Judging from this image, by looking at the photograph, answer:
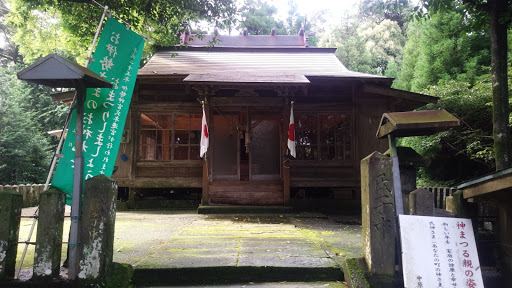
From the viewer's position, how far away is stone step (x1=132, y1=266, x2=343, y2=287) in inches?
126

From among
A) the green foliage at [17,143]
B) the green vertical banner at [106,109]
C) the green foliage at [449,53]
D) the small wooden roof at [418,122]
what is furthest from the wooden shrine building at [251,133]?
the green foliage at [17,143]

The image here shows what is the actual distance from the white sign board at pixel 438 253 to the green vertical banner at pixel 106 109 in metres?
3.19

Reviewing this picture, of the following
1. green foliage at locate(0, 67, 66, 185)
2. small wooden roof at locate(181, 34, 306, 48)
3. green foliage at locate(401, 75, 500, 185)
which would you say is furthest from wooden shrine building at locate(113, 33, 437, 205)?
green foliage at locate(0, 67, 66, 185)

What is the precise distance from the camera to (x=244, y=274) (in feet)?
10.6

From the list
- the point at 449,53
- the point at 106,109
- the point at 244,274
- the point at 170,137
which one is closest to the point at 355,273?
the point at 244,274

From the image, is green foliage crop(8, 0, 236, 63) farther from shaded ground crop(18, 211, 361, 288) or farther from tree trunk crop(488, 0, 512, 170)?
tree trunk crop(488, 0, 512, 170)

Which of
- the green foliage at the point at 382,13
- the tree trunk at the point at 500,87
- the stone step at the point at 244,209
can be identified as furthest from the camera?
the green foliage at the point at 382,13

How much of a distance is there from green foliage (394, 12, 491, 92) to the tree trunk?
752cm

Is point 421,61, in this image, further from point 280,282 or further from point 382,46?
point 280,282

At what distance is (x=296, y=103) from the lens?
903 cm

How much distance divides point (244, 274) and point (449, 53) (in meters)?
14.9

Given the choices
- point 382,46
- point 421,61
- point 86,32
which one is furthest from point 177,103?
point 382,46

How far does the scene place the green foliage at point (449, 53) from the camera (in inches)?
506

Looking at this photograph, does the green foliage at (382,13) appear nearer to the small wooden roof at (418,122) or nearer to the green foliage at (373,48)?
the green foliage at (373,48)
